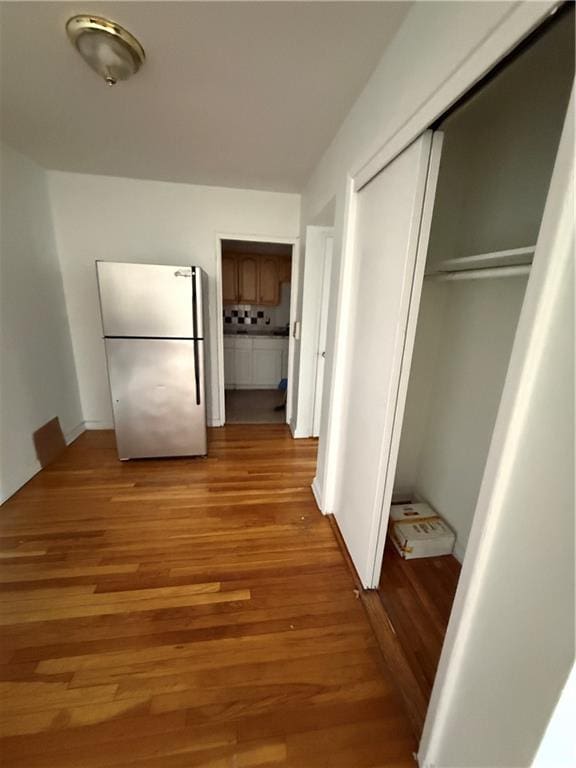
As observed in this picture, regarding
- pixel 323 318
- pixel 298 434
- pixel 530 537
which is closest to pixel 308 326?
pixel 323 318

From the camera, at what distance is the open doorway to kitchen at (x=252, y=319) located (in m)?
4.63

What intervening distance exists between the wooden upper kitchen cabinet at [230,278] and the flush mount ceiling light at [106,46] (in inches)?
129

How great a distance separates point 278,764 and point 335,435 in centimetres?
136

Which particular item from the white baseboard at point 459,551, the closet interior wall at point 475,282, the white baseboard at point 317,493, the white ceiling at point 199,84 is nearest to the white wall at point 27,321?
the white ceiling at point 199,84

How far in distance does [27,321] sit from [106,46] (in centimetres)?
197

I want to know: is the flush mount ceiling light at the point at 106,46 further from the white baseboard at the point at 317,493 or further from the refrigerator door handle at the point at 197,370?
the white baseboard at the point at 317,493

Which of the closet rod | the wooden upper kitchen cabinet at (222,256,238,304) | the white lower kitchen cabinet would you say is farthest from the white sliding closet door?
the wooden upper kitchen cabinet at (222,256,238,304)

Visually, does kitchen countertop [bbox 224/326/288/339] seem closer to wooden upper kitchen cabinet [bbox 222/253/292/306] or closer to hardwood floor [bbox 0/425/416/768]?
wooden upper kitchen cabinet [bbox 222/253/292/306]

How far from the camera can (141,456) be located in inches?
105

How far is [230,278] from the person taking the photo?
4.69 metres

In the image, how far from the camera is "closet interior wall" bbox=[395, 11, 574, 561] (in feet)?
4.36

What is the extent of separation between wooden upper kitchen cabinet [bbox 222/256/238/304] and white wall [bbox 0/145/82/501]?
7.43 ft

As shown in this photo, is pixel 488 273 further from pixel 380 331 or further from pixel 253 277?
pixel 253 277

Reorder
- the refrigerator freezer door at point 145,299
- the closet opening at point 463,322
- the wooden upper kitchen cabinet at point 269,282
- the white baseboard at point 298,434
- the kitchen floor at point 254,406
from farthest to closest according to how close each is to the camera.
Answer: the wooden upper kitchen cabinet at point 269,282, the kitchen floor at point 254,406, the white baseboard at point 298,434, the refrigerator freezer door at point 145,299, the closet opening at point 463,322
